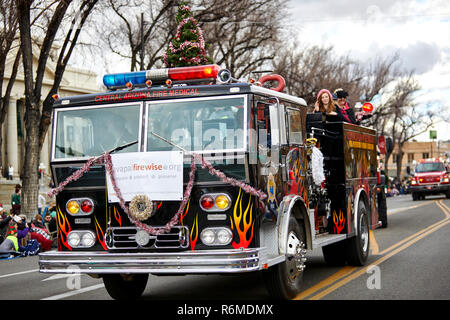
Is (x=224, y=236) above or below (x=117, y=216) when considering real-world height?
below

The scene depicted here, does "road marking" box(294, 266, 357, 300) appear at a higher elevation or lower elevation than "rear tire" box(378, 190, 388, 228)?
lower

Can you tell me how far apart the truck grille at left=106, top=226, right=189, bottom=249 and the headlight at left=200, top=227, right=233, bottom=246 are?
0.73 feet

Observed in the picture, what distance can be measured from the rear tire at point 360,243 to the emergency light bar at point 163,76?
4427mm

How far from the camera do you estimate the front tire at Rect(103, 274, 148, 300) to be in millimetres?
8695

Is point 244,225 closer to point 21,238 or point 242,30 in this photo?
point 21,238

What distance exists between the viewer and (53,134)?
8102 millimetres

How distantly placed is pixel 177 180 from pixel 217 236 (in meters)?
0.74

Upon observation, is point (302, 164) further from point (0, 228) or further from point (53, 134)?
point (0, 228)

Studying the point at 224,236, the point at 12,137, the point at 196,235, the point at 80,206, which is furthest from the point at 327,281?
the point at 12,137

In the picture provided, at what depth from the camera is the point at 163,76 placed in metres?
8.22

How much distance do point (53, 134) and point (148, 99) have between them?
4.15 ft

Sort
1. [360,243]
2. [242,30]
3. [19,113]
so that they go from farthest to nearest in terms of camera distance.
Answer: [19,113] < [242,30] < [360,243]

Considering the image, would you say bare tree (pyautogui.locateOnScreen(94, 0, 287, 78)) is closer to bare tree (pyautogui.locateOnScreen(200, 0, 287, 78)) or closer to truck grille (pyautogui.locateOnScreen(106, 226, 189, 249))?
bare tree (pyautogui.locateOnScreen(200, 0, 287, 78))

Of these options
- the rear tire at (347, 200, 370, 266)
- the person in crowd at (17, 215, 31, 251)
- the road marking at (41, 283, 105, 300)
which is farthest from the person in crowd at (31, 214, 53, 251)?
the rear tire at (347, 200, 370, 266)
